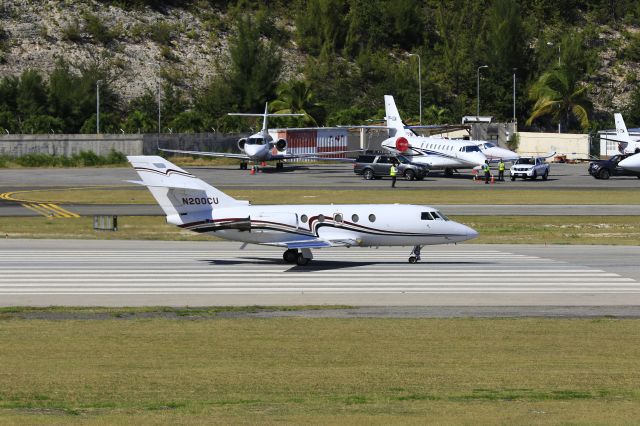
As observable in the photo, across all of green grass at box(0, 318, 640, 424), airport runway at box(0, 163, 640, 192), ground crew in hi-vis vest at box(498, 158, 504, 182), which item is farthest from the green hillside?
green grass at box(0, 318, 640, 424)

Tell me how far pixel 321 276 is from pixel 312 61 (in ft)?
356

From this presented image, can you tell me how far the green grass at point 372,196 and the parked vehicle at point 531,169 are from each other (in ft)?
31.2

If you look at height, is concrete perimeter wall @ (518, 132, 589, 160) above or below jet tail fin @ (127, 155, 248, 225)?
above

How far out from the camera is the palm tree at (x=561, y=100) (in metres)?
119

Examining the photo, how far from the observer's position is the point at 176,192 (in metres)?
35.5

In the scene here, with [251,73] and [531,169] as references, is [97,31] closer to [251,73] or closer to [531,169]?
[251,73]

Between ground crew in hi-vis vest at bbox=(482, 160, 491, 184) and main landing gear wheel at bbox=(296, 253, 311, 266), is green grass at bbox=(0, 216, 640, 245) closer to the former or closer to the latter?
main landing gear wheel at bbox=(296, 253, 311, 266)

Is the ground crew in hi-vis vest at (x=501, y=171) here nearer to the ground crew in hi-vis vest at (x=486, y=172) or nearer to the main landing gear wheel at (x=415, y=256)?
the ground crew in hi-vis vest at (x=486, y=172)

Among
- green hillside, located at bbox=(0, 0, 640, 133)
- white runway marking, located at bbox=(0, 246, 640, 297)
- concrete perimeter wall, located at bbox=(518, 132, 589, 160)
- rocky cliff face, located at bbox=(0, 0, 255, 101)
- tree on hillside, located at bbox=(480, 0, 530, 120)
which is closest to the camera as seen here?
white runway marking, located at bbox=(0, 246, 640, 297)

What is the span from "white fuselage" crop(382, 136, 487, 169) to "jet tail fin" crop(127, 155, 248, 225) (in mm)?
45162

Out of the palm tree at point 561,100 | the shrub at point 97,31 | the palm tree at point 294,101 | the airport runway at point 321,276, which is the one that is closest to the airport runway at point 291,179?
the palm tree at point 294,101

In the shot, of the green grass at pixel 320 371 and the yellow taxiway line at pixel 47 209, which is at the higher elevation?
the yellow taxiway line at pixel 47 209

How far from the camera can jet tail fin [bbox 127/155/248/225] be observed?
35531 millimetres

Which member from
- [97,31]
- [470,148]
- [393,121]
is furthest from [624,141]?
[97,31]
